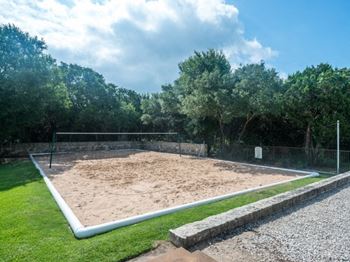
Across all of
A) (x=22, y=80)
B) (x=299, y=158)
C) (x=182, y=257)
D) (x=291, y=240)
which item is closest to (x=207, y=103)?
(x=299, y=158)

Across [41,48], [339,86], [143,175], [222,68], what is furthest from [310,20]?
[41,48]

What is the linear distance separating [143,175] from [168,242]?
537 centimetres

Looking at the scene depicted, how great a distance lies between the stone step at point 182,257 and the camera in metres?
2.81

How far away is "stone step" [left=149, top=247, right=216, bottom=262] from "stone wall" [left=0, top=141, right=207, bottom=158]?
1149cm

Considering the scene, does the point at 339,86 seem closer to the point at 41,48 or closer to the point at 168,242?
the point at 168,242

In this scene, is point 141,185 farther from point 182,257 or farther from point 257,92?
point 257,92

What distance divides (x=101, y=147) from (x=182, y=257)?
1603cm

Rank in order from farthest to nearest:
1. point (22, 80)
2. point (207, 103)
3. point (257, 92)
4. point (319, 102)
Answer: point (22, 80)
point (207, 103)
point (257, 92)
point (319, 102)

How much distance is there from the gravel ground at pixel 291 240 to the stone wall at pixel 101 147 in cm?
1017

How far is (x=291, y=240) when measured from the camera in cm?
338

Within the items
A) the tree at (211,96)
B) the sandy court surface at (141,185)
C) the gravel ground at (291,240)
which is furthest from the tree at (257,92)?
the gravel ground at (291,240)

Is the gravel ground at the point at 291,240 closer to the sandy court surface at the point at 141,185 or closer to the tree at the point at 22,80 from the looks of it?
the sandy court surface at the point at 141,185

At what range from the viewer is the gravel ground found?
298 cm

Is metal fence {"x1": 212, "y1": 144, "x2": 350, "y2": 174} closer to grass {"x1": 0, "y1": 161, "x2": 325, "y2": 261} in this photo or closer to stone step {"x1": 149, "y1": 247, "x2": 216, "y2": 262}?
grass {"x1": 0, "y1": 161, "x2": 325, "y2": 261}
